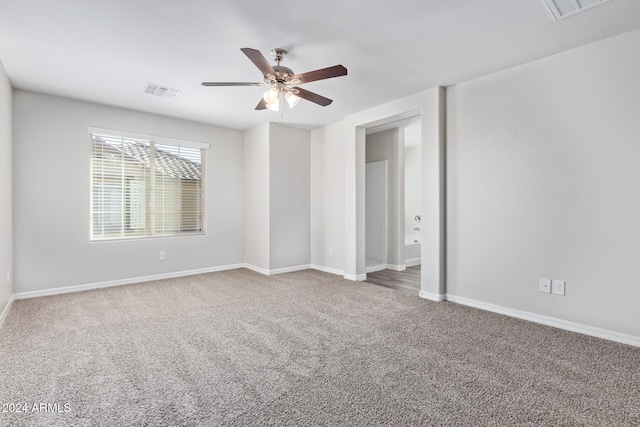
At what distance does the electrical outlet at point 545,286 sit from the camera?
9.79ft

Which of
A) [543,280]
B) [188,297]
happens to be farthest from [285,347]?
[543,280]

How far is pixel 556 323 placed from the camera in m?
2.93

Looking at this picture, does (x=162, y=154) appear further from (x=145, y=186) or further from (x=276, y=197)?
(x=276, y=197)

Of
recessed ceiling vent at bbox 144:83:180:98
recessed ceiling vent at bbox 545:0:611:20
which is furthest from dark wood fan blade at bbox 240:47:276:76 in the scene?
recessed ceiling vent at bbox 545:0:611:20

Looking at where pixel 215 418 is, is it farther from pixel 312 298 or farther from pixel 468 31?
pixel 468 31

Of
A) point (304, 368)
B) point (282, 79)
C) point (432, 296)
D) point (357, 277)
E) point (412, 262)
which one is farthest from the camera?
point (412, 262)

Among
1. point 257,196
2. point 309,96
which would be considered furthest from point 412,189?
point 309,96

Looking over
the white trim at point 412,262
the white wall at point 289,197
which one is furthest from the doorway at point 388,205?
the white wall at point 289,197

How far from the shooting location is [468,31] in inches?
100

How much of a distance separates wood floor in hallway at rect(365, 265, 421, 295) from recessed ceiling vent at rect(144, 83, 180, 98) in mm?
3699

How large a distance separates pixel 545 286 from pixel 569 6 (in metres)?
2.34

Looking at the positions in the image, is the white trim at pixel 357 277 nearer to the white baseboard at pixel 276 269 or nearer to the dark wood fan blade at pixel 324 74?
the white baseboard at pixel 276 269

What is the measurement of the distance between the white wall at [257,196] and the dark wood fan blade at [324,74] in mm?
2653

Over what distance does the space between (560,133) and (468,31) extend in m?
1.31
